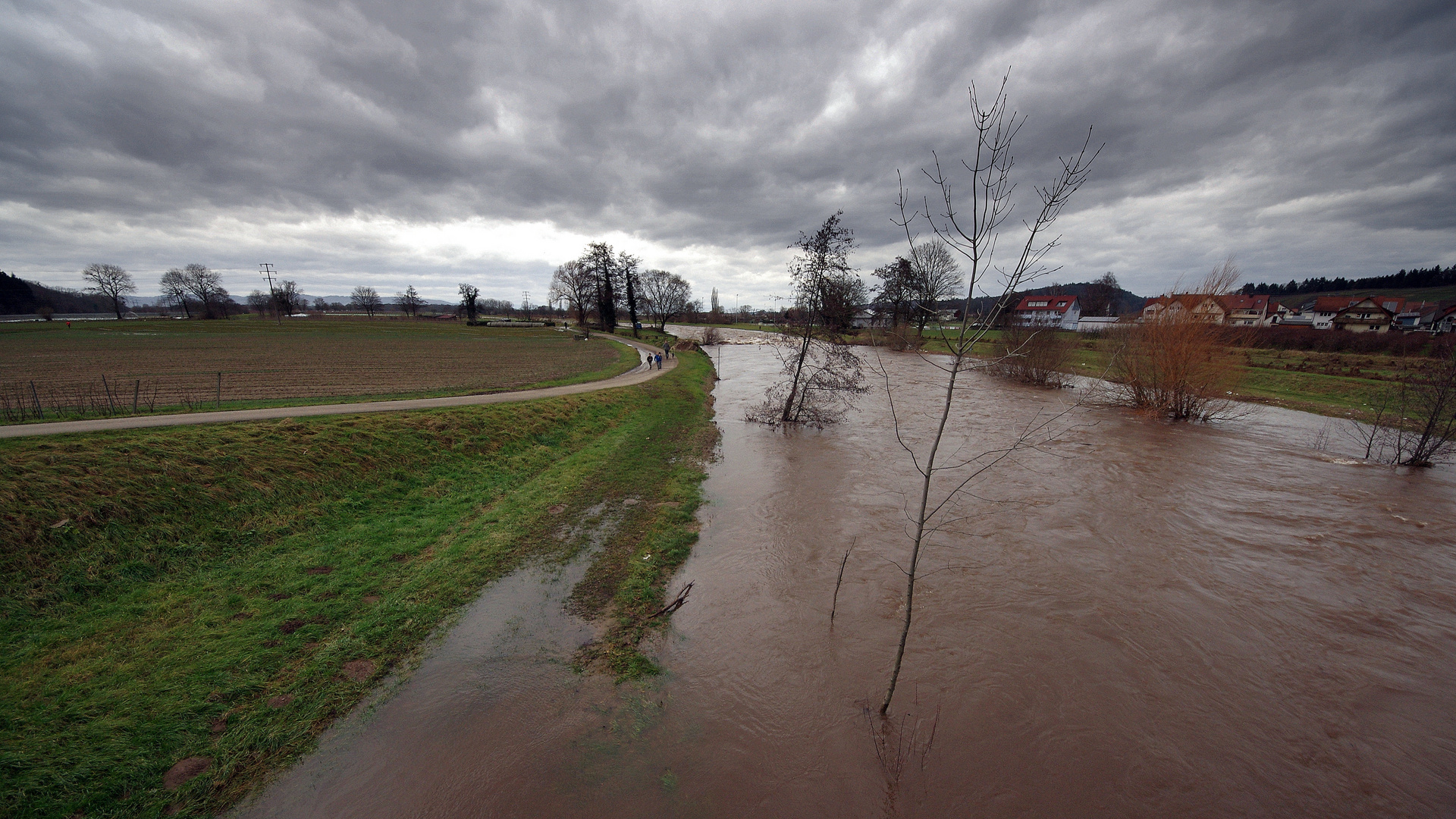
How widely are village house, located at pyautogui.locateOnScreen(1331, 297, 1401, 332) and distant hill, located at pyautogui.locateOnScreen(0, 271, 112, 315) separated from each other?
209 meters

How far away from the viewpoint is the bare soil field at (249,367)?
18.3 metres

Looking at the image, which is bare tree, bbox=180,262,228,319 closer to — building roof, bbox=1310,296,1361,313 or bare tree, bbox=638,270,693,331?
bare tree, bbox=638,270,693,331

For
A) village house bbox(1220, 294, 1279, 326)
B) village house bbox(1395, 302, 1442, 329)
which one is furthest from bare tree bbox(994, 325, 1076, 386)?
village house bbox(1395, 302, 1442, 329)

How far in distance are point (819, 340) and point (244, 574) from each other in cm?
1844

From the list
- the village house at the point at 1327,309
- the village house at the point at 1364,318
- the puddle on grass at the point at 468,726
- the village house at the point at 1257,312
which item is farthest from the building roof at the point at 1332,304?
the puddle on grass at the point at 468,726

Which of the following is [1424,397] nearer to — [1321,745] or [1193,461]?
[1193,461]

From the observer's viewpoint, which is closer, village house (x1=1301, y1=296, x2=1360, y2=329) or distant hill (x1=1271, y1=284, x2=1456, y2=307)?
village house (x1=1301, y1=296, x2=1360, y2=329)

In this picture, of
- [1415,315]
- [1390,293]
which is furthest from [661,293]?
[1390,293]

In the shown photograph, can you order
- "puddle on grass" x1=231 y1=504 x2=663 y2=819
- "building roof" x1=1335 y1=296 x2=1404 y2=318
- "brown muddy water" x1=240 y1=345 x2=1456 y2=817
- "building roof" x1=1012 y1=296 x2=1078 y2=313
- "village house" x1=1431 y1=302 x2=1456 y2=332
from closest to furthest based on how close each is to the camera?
"puddle on grass" x1=231 y1=504 x2=663 y2=819, "brown muddy water" x1=240 y1=345 x2=1456 y2=817, "village house" x1=1431 y1=302 x2=1456 y2=332, "building roof" x1=1335 y1=296 x2=1404 y2=318, "building roof" x1=1012 y1=296 x2=1078 y2=313

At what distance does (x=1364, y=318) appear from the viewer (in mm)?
64688

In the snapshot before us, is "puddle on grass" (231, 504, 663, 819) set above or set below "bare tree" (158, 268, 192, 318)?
below

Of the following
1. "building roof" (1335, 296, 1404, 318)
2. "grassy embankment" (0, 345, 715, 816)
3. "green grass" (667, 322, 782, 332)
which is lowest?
"grassy embankment" (0, 345, 715, 816)

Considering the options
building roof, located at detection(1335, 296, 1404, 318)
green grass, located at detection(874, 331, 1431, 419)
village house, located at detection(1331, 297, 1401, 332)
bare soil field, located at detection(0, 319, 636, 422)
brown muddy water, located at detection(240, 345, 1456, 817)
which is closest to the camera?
brown muddy water, located at detection(240, 345, 1456, 817)

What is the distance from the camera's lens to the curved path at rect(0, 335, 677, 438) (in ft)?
38.5
